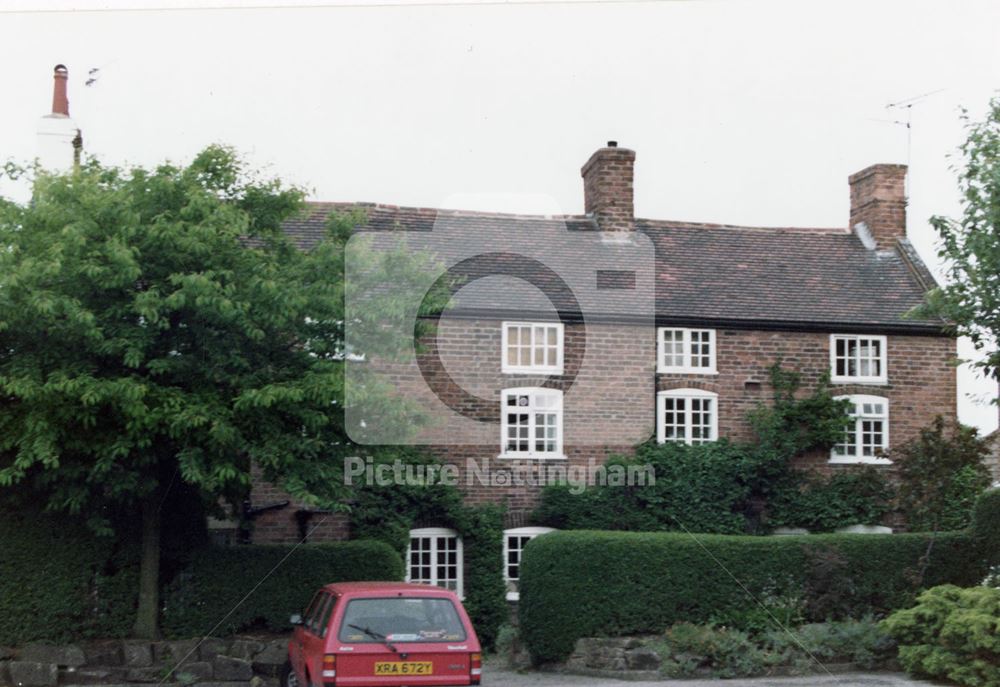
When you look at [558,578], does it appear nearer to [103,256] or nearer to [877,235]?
[103,256]

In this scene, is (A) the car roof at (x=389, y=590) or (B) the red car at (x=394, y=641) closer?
(B) the red car at (x=394, y=641)

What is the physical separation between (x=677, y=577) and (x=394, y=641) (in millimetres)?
8410

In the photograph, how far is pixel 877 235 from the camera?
31.8 m

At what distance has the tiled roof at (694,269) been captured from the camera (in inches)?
1108

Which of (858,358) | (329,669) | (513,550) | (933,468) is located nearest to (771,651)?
(933,468)

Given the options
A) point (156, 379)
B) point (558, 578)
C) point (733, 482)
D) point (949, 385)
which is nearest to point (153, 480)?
point (156, 379)

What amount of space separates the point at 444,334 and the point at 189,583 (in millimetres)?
8296

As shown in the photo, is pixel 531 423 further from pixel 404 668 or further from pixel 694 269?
pixel 404 668

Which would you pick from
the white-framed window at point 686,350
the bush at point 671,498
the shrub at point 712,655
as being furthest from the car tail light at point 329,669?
the white-framed window at point 686,350

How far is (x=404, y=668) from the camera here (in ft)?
45.7

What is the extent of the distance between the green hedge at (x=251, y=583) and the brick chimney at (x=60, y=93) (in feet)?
34.3

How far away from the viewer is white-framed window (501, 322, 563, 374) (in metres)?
27.1

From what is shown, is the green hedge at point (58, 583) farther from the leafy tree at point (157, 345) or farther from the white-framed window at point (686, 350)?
the white-framed window at point (686, 350)

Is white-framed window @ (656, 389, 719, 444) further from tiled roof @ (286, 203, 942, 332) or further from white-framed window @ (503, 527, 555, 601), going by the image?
white-framed window @ (503, 527, 555, 601)
